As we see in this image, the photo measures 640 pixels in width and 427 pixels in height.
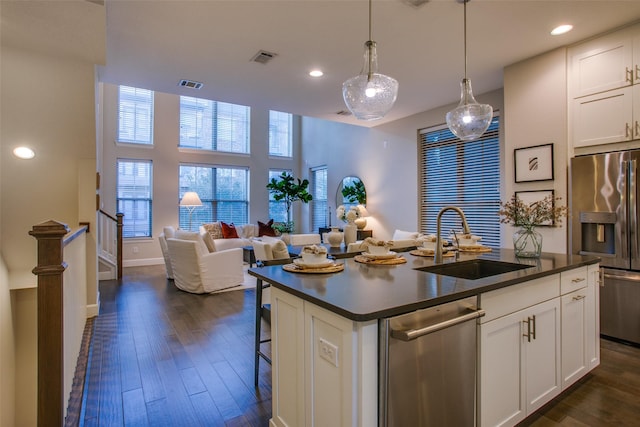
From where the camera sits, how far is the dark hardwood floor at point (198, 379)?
1971mm

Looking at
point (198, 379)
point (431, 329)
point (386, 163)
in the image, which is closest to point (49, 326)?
point (198, 379)

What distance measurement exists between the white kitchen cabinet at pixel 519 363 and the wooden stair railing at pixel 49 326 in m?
1.94

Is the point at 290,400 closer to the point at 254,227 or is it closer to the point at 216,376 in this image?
the point at 216,376

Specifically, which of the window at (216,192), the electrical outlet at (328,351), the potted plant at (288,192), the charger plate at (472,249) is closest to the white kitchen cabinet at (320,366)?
the electrical outlet at (328,351)

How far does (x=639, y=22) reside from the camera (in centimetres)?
289

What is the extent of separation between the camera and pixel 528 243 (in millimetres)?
2385

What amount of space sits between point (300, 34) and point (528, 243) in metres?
2.63

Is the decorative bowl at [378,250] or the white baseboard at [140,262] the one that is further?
the white baseboard at [140,262]

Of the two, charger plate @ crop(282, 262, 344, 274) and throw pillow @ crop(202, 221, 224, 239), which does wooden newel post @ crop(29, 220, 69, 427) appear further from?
throw pillow @ crop(202, 221, 224, 239)

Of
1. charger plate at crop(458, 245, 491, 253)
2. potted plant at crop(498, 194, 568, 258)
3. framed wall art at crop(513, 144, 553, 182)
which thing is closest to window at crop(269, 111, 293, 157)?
framed wall art at crop(513, 144, 553, 182)

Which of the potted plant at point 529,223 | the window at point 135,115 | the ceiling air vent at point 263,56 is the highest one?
the window at point 135,115

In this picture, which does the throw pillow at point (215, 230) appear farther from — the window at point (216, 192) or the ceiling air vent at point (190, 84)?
the ceiling air vent at point (190, 84)

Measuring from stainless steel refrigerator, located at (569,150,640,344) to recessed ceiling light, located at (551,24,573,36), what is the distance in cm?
118

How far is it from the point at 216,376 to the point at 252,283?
9.87 feet
